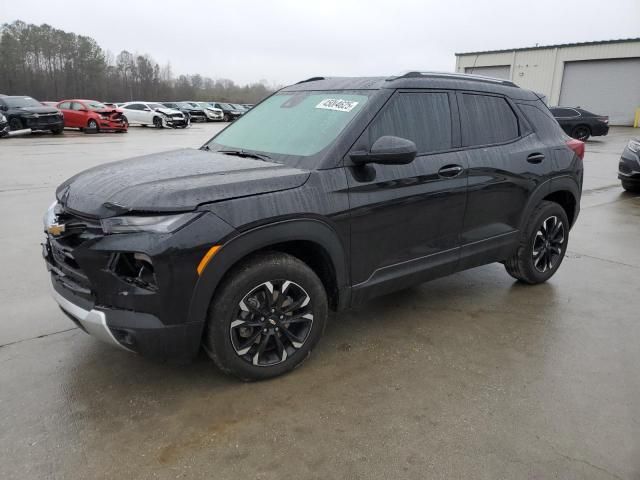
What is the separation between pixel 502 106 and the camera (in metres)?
4.04

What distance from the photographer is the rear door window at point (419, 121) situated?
128 inches

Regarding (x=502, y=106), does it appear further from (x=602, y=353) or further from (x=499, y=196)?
(x=602, y=353)

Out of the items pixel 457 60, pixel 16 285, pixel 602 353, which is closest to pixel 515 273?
pixel 602 353

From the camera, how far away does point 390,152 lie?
290 cm

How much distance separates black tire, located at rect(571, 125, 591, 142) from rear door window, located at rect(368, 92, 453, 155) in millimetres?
22626

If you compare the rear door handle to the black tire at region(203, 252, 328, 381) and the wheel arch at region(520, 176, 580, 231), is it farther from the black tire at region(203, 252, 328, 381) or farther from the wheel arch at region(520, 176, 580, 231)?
the black tire at region(203, 252, 328, 381)

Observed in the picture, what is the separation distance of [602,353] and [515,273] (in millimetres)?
1253

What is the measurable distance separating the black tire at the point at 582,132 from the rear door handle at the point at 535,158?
21.7 metres

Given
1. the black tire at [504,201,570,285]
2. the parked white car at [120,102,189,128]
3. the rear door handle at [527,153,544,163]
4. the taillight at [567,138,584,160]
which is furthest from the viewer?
the parked white car at [120,102,189,128]

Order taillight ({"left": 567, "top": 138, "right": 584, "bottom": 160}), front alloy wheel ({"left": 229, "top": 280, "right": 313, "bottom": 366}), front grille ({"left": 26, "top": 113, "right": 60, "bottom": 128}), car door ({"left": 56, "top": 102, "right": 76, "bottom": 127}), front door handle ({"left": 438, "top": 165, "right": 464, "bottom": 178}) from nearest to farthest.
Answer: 1. front alloy wheel ({"left": 229, "top": 280, "right": 313, "bottom": 366})
2. front door handle ({"left": 438, "top": 165, "right": 464, "bottom": 178})
3. taillight ({"left": 567, "top": 138, "right": 584, "bottom": 160})
4. front grille ({"left": 26, "top": 113, "right": 60, "bottom": 128})
5. car door ({"left": 56, "top": 102, "right": 76, "bottom": 127})

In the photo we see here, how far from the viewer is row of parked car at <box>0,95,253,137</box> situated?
20250 millimetres

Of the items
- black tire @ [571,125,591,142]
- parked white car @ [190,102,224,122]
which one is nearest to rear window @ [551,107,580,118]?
black tire @ [571,125,591,142]

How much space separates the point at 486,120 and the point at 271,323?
2.38 metres

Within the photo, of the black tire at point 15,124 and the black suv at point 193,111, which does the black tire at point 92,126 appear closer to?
the black tire at point 15,124
